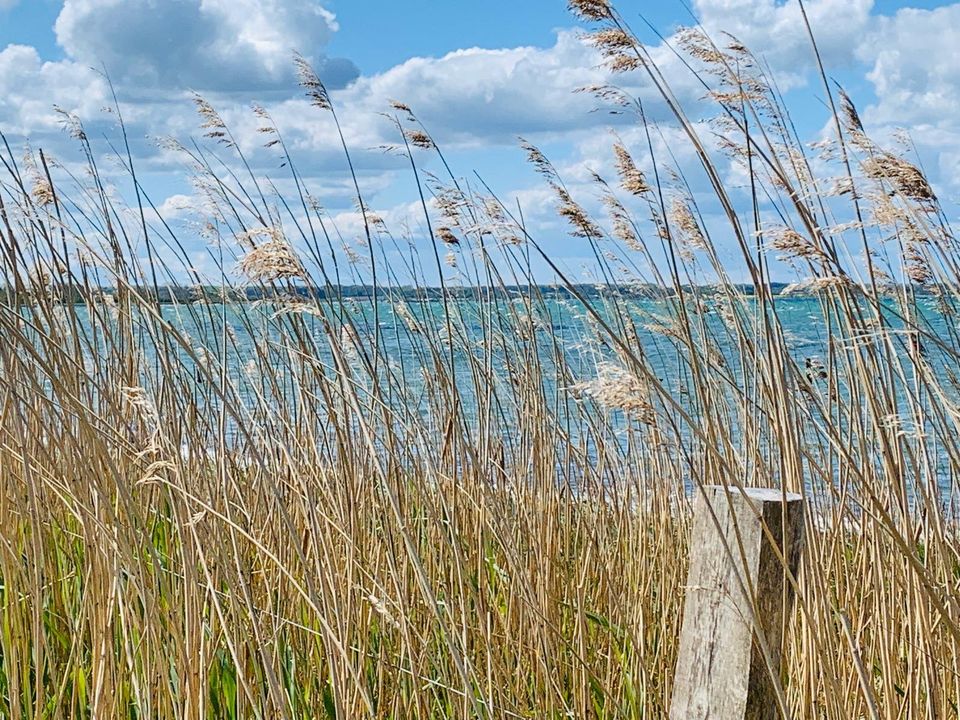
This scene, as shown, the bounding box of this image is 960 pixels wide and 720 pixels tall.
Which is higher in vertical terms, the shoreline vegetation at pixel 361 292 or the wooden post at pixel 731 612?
the shoreline vegetation at pixel 361 292

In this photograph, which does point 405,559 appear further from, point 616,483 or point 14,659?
point 616,483

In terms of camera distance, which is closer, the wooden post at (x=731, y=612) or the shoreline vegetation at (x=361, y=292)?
the wooden post at (x=731, y=612)

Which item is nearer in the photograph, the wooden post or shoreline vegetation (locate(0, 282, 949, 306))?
the wooden post

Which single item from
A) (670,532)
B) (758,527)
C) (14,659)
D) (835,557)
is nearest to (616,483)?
(670,532)

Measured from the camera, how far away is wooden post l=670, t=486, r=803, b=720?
1.72 meters

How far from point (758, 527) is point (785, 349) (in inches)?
10.9

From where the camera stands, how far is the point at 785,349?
167cm

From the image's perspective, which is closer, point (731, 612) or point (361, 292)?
point (731, 612)

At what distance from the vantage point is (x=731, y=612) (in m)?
1.77

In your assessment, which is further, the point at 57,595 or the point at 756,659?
the point at 57,595

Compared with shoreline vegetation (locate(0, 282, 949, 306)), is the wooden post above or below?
below

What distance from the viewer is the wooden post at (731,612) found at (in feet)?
5.63

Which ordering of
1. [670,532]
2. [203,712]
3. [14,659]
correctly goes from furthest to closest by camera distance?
[670,532]
[14,659]
[203,712]

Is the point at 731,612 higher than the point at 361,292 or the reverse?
the reverse
